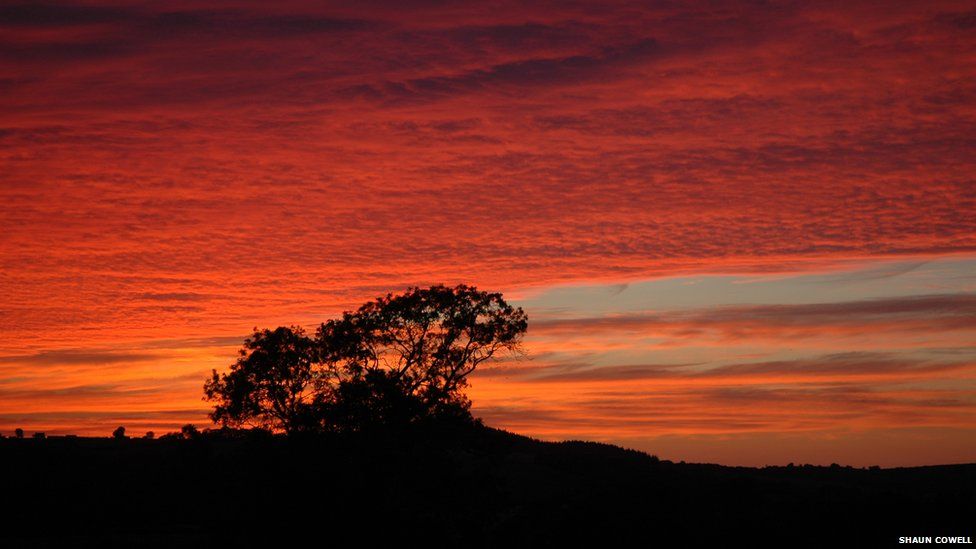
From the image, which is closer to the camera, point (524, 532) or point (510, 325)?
point (510, 325)

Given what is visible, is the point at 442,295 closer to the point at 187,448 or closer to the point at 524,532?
the point at 524,532

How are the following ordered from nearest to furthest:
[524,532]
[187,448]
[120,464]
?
[524,532] < [187,448] < [120,464]

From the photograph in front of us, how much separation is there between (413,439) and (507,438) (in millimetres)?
65518

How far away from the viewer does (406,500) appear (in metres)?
43.5

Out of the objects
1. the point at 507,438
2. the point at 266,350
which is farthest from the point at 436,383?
the point at 507,438

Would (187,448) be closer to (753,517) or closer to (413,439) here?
(413,439)

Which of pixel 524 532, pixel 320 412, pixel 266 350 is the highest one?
pixel 266 350

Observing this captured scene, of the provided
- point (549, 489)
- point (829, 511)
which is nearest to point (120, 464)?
point (549, 489)

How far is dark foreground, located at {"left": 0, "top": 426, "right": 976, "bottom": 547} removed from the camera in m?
42.6

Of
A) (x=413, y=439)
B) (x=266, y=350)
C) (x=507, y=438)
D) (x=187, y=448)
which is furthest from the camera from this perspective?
(x=507, y=438)

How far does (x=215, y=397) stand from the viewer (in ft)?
157

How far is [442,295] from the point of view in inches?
1823

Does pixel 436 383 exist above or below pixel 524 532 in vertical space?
above

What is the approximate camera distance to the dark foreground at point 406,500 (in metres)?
42.6
